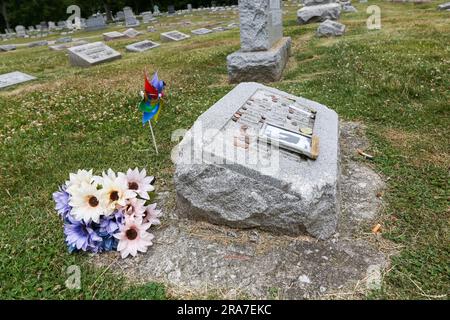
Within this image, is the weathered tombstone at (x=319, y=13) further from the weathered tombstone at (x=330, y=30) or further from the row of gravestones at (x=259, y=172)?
the row of gravestones at (x=259, y=172)

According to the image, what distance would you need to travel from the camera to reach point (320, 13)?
17.2m

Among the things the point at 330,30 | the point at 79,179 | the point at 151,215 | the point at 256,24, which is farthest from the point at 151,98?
the point at 330,30

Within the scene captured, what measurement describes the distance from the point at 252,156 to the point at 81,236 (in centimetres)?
192

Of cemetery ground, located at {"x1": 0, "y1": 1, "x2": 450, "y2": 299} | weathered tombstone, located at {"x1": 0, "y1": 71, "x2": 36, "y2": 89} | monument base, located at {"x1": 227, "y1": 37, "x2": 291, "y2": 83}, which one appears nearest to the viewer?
cemetery ground, located at {"x1": 0, "y1": 1, "x2": 450, "y2": 299}

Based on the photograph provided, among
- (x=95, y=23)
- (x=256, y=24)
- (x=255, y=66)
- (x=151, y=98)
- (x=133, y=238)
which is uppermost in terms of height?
(x=95, y=23)

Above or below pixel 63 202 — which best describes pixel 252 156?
above

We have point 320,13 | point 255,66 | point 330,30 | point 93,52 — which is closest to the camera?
point 255,66

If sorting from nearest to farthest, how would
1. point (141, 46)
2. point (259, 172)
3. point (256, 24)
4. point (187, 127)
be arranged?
1. point (259, 172)
2. point (187, 127)
3. point (256, 24)
4. point (141, 46)

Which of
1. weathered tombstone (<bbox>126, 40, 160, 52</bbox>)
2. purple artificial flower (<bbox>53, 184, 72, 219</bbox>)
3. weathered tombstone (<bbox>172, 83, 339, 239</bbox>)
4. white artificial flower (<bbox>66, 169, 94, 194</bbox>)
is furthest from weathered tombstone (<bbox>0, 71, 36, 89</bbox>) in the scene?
weathered tombstone (<bbox>172, 83, 339, 239</bbox>)

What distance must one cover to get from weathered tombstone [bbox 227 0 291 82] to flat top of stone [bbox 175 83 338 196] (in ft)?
17.0

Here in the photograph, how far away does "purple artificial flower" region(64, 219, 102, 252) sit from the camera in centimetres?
358

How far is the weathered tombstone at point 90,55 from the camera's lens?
1428 cm

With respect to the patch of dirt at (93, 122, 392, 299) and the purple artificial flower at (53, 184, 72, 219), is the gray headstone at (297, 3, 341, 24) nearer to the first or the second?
the patch of dirt at (93, 122, 392, 299)

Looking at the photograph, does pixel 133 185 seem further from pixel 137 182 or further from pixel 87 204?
pixel 87 204
